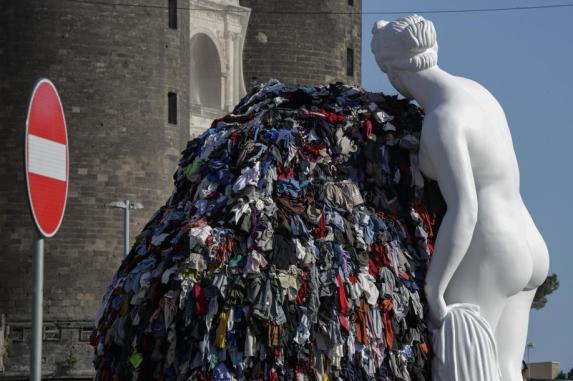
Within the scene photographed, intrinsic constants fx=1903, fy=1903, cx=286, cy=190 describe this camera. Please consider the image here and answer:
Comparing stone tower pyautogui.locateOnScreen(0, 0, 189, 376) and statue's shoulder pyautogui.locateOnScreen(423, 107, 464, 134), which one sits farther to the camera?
stone tower pyautogui.locateOnScreen(0, 0, 189, 376)

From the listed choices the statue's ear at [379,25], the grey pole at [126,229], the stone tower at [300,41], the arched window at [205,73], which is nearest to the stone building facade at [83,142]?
the grey pole at [126,229]

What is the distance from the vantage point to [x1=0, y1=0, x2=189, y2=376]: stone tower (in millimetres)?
44281

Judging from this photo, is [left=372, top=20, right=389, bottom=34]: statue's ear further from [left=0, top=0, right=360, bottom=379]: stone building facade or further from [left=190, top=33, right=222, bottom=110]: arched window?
[left=190, top=33, right=222, bottom=110]: arched window

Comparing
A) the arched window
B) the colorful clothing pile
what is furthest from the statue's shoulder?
the arched window

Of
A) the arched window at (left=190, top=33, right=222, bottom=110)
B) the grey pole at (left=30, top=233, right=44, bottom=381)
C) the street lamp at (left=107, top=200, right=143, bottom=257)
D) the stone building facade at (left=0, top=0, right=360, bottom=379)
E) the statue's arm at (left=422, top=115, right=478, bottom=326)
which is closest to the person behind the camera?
the grey pole at (left=30, top=233, right=44, bottom=381)

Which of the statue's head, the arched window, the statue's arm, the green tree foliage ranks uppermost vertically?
the arched window

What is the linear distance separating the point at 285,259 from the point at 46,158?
3.17 ft

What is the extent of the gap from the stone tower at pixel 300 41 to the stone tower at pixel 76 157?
6082 millimetres

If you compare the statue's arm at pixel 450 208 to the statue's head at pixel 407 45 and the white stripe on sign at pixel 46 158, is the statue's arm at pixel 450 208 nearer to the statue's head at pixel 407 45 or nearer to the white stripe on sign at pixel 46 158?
the statue's head at pixel 407 45

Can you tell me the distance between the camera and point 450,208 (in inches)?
290

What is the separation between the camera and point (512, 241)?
7527 millimetres

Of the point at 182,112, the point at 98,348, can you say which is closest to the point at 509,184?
the point at 98,348

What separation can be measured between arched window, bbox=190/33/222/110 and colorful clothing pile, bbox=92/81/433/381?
44.5 m

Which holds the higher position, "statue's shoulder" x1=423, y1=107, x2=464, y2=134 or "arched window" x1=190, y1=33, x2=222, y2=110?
"arched window" x1=190, y1=33, x2=222, y2=110
